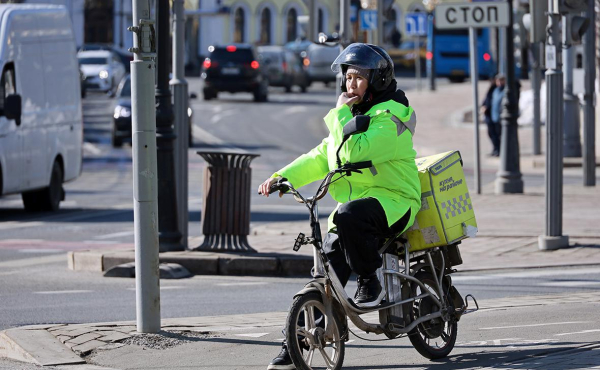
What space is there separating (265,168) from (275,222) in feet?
28.8

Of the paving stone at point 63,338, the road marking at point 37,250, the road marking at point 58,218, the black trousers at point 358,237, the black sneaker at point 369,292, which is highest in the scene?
the black trousers at point 358,237

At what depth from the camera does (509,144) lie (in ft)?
62.7

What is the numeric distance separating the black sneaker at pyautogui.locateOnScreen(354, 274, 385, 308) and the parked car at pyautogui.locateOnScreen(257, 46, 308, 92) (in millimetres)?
44170

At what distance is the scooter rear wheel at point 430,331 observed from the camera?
7.07 metres

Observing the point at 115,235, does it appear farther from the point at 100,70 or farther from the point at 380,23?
the point at 100,70

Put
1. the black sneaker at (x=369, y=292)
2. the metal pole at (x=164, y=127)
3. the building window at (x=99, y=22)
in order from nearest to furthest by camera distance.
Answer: the black sneaker at (x=369, y=292), the metal pole at (x=164, y=127), the building window at (x=99, y=22)

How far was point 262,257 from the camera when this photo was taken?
455 inches

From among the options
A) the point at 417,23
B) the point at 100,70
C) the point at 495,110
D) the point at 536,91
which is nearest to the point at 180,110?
the point at 536,91

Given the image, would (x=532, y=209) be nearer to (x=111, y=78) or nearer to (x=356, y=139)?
(x=356, y=139)

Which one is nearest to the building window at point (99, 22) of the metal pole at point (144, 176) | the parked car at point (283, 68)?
the parked car at point (283, 68)

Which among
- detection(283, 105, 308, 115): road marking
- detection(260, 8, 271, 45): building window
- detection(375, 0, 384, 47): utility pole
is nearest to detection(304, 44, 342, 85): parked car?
detection(283, 105, 308, 115): road marking

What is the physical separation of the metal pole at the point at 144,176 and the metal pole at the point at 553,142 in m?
5.74

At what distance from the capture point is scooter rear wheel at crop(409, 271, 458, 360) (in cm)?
707

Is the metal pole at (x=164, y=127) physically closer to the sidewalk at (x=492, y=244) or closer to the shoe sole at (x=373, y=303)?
the sidewalk at (x=492, y=244)
